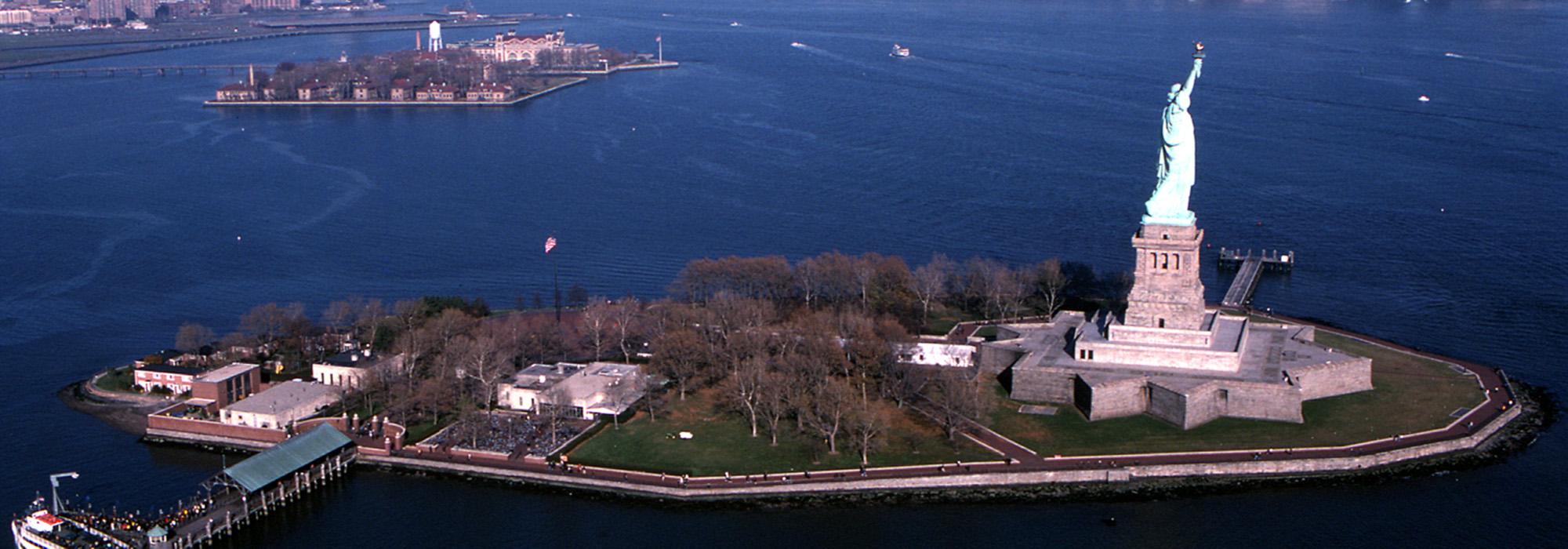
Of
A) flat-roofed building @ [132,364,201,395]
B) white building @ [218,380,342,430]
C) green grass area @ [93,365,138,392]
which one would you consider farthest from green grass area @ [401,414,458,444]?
green grass area @ [93,365,138,392]

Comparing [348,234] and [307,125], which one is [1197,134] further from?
[307,125]

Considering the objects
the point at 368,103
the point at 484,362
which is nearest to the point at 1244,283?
the point at 484,362

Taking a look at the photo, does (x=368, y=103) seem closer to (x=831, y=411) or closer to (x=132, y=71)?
(x=132, y=71)

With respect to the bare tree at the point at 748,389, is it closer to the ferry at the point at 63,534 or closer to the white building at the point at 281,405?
the white building at the point at 281,405

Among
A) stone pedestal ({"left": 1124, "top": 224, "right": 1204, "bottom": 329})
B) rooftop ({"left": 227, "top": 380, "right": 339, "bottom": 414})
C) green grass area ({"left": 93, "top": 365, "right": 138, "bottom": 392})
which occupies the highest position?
stone pedestal ({"left": 1124, "top": 224, "right": 1204, "bottom": 329})

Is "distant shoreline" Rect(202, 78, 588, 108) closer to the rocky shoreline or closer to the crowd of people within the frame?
the rocky shoreline

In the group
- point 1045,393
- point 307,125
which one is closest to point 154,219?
point 307,125
